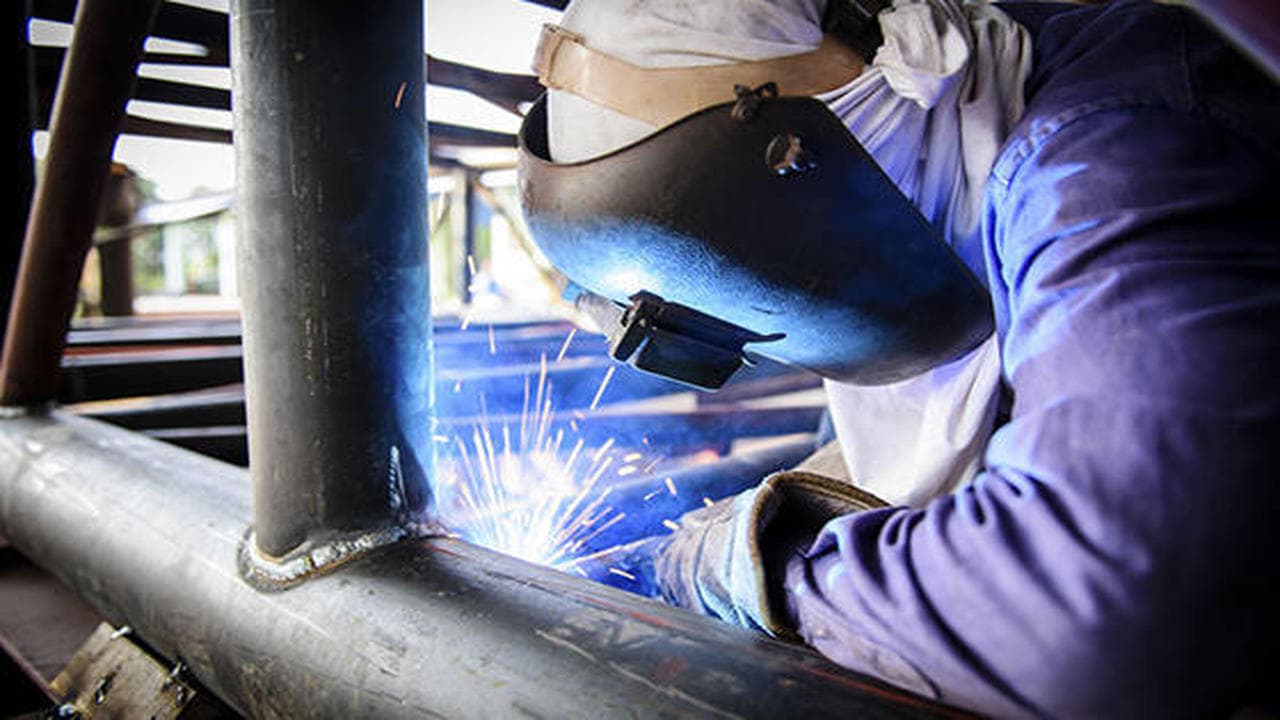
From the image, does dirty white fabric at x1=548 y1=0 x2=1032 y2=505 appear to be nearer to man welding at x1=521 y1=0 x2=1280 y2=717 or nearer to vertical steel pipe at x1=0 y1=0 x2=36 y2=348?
man welding at x1=521 y1=0 x2=1280 y2=717

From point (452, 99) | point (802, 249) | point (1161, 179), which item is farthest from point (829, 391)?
point (452, 99)

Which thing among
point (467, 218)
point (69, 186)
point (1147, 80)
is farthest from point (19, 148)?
point (467, 218)

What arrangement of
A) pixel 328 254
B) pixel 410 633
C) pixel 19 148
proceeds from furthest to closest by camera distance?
pixel 19 148 < pixel 328 254 < pixel 410 633

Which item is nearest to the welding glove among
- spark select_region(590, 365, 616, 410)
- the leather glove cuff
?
the leather glove cuff

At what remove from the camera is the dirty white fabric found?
0.83 metres

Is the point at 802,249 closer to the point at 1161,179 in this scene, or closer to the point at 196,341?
the point at 1161,179

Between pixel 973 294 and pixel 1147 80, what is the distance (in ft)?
1.12

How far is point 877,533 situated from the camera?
28.7 inches

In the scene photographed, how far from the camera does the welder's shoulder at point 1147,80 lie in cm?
67

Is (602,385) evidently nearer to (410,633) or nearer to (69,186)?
(69,186)

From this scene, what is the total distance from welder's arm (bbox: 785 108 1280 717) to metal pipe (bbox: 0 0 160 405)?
1869mm

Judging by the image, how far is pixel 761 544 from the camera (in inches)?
32.3

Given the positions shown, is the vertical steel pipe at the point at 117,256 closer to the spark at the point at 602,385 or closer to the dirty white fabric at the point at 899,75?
the spark at the point at 602,385

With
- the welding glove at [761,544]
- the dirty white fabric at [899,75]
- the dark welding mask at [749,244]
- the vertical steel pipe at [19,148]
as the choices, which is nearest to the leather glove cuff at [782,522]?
the welding glove at [761,544]
